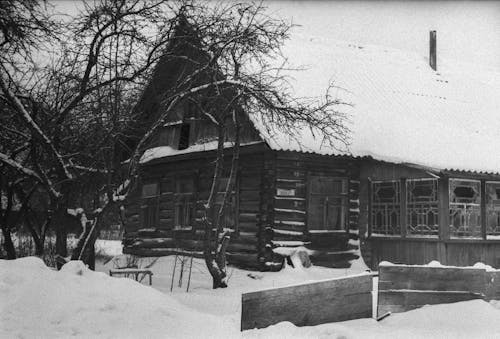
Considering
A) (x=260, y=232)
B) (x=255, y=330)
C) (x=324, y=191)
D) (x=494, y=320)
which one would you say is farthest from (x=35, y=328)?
(x=324, y=191)

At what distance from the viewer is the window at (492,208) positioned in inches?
570

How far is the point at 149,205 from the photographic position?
18281 millimetres

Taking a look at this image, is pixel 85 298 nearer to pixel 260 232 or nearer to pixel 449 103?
pixel 260 232

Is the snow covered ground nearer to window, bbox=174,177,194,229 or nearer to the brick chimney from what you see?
window, bbox=174,177,194,229

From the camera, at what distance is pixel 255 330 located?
237 inches

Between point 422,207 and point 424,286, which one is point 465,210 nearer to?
point 422,207

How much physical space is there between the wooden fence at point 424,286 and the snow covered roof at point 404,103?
6.03 meters

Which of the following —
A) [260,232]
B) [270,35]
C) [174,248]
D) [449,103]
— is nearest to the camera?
[270,35]

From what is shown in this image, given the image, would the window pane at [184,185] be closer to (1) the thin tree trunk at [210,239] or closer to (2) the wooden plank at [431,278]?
(1) the thin tree trunk at [210,239]

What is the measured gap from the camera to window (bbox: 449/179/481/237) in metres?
14.0

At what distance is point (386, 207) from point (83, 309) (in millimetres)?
10461

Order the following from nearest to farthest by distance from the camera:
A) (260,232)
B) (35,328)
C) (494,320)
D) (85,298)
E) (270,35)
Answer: (35,328)
(85,298)
(494,320)
(270,35)
(260,232)

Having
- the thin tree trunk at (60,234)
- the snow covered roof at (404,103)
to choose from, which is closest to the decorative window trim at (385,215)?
the snow covered roof at (404,103)

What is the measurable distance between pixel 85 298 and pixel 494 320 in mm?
4663
